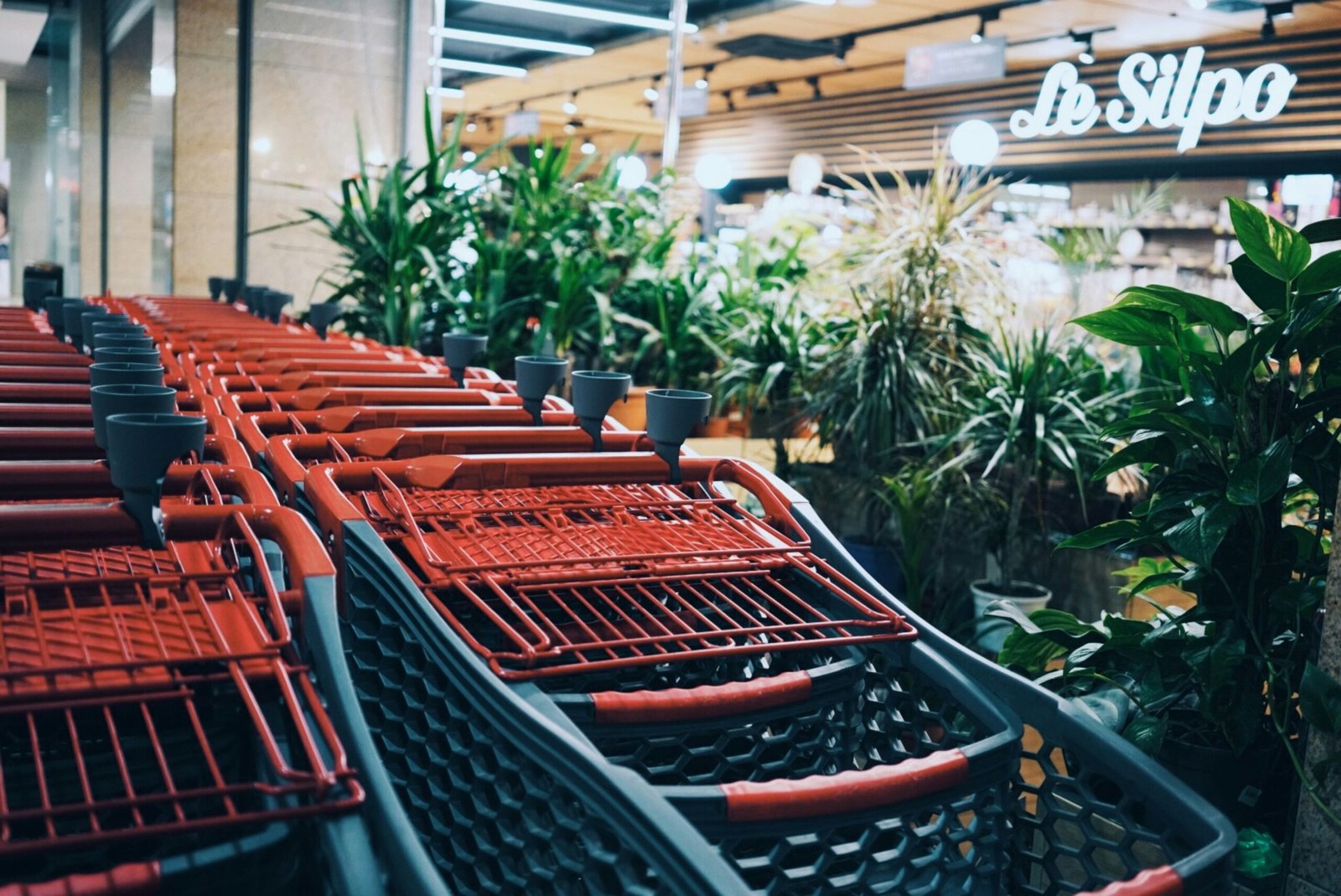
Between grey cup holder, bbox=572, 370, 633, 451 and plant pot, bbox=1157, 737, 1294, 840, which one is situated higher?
grey cup holder, bbox=572, 370, 633, 451

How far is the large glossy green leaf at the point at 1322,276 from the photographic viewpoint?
1.44 meters

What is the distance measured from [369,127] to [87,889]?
5.78 m

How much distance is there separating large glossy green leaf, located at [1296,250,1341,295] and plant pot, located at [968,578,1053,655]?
1.72 m

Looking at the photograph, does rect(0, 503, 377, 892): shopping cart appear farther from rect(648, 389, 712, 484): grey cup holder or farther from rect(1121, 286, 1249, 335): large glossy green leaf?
rect(1121, 286, 1249, 335): large glossy green leaf

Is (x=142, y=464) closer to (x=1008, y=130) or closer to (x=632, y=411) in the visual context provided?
(x=632, y=411)

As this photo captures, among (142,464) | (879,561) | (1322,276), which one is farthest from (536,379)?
(879,561)

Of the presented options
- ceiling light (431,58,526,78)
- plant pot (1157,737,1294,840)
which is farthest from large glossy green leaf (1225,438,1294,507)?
ceiling light (431,58,526,78)

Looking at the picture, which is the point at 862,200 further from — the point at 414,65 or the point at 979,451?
the point at 414,65

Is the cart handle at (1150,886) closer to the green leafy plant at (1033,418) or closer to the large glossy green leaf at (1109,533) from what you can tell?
the large glossy green leaf at (1109,533)

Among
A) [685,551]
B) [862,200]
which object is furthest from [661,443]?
[862,200]

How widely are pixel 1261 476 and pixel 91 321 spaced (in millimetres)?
2102

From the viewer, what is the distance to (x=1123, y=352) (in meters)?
3.77

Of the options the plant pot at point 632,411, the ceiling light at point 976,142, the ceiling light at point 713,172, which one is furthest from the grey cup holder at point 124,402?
the ceiling light at point 713,172

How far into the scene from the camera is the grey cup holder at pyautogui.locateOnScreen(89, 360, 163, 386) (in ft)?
4.85
